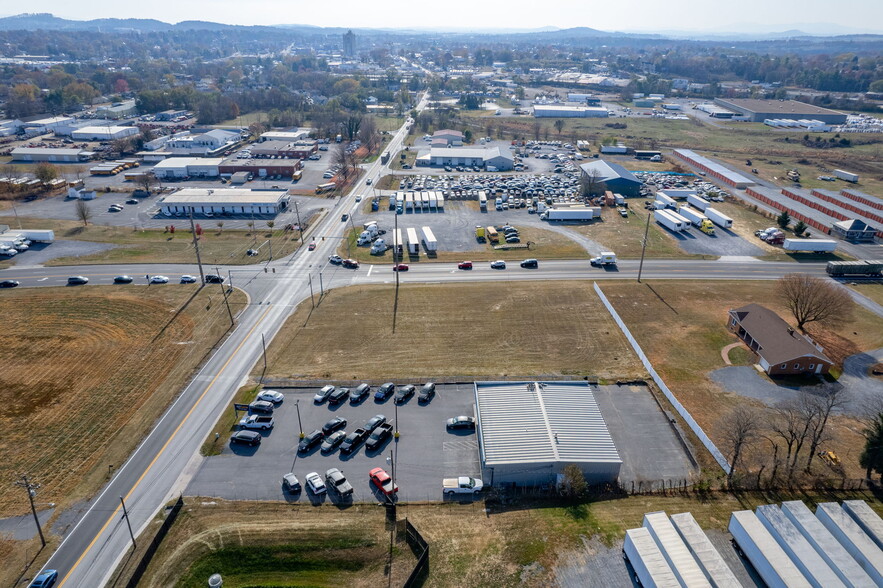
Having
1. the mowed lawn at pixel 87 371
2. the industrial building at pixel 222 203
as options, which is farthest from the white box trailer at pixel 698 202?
the mowed lawn at pixel 87 371

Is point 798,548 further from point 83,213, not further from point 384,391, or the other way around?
point 83,213

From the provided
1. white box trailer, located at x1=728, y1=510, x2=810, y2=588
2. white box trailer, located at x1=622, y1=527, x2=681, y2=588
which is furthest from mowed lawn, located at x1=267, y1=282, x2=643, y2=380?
white box trailer, located at x1=622, y1=527, x2=681, y2=588

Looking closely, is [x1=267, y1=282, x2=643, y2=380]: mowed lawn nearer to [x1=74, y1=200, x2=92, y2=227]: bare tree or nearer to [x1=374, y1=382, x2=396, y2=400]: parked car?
[x1=374, y1=382, x2=396, y2=400]: parked car

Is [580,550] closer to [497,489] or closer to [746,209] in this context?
[497,489]

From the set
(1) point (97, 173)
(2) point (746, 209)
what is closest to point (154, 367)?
(1) point (97, 173)

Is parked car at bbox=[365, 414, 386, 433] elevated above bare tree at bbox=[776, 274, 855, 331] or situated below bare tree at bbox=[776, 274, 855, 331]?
below

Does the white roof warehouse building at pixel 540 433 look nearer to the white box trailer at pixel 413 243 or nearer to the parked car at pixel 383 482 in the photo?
the parked car at pixel 383 482
